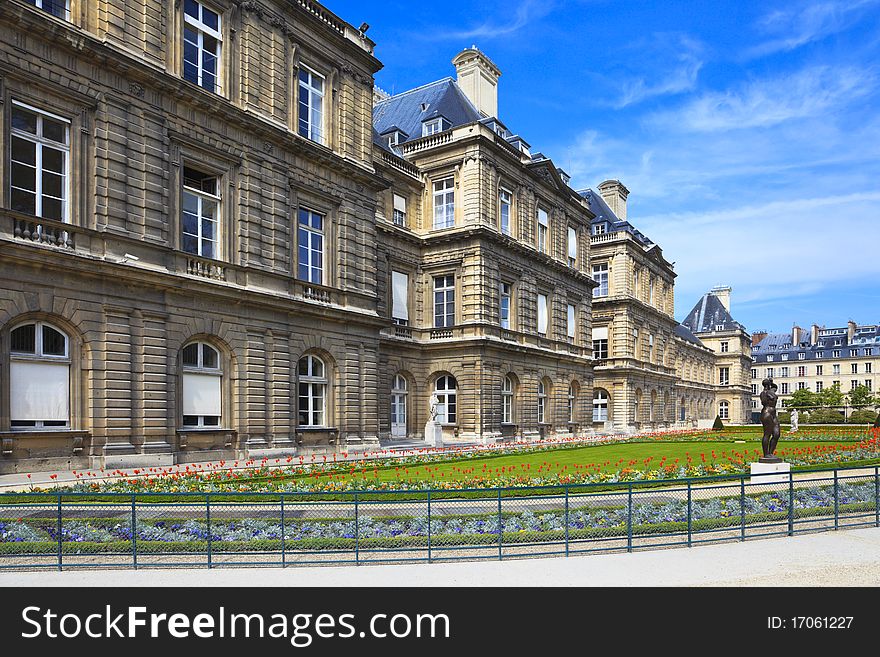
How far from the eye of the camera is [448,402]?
3666cm

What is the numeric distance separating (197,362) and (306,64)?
1192 centimetres

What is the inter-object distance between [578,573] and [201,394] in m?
15.2

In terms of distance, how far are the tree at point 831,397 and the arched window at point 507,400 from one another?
73966 millimetres

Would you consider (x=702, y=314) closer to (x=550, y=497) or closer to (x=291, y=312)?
(x=291, y=312)

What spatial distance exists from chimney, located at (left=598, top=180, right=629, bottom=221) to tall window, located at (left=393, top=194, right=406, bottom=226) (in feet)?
105

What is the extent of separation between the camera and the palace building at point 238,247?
17.8 metres

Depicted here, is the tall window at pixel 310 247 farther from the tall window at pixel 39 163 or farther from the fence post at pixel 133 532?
the fence post at pixel 133 532

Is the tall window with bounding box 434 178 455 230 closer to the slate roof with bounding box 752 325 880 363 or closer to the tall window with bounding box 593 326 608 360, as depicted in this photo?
the tall window with bounding box 593 326 608 360

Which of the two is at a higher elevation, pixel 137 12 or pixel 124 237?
pixel 137 12

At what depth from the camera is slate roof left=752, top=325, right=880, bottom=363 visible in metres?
106

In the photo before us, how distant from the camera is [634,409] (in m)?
55.5

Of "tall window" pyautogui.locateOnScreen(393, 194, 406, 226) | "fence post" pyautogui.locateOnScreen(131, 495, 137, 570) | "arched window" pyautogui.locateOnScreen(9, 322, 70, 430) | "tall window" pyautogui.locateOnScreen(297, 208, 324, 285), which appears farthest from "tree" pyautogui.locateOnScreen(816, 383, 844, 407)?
"fence post" pyautogui.locateOnScreen(131, 495, 137, 570)

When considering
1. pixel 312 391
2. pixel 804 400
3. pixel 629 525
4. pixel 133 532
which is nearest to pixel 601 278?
pixel 312 391
